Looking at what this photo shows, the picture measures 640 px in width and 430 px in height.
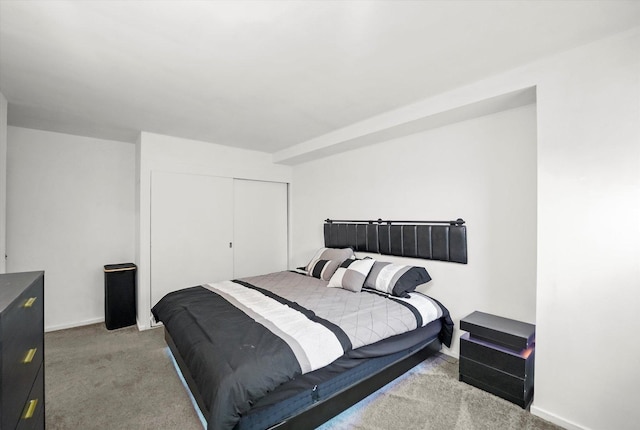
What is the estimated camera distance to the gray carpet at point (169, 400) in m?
1.93

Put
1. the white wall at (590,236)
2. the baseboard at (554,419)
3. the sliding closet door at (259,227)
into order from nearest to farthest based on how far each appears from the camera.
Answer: the white wall at (590,236)
the baseboard at (554,419)
the sliding closet door at (259,227)

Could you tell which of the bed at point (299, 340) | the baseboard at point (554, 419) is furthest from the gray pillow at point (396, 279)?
the baseboard at point (554, 419)

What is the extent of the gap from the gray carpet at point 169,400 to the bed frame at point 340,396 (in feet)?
0.30

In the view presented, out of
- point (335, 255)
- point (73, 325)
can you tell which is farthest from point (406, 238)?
point (73, 325)

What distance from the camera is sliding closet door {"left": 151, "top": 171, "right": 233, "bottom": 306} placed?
3713mm

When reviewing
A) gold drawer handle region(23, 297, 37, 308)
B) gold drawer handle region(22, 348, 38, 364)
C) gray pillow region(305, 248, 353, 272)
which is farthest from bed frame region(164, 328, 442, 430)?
gray pillow region(305, 248, 353, 272)

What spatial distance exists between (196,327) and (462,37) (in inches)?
104

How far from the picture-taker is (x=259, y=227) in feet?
15.6

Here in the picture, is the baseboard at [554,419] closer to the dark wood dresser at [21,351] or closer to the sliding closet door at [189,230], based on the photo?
the dark wood dresser at [21,351]

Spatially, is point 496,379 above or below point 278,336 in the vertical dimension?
below

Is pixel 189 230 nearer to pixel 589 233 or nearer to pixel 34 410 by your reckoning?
pixel 34 410

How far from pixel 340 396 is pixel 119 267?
10.9ft

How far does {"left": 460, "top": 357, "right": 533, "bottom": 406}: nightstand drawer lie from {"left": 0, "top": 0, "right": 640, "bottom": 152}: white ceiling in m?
2.32

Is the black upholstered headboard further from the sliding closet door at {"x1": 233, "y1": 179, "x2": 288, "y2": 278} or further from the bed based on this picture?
the sliding closet door at {"x1": 233, "y1": 179, "x2": 288, "y2": 278}
